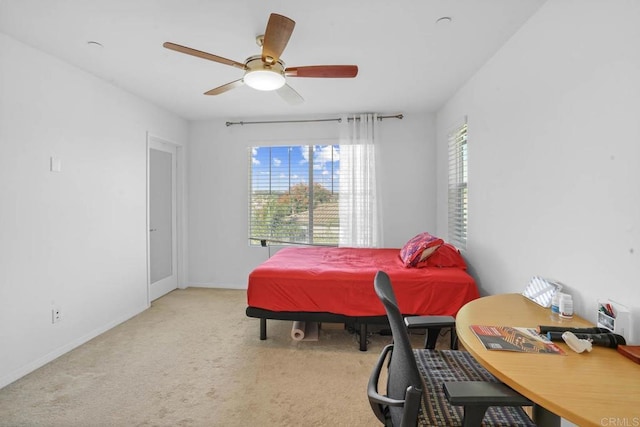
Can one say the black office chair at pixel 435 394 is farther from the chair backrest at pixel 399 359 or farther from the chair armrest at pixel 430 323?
the chair armrest at pixel 430 323

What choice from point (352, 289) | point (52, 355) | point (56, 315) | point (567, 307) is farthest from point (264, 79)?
point (52, 355)

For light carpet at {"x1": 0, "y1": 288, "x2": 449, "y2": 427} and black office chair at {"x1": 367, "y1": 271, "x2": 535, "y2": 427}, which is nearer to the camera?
black office chair at {"x1": 367, "y1": 271, "x2": 535, "y2": 427}

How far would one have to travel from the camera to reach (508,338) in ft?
4.27

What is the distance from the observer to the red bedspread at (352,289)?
259cm

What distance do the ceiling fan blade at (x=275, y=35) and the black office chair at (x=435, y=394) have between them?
57.2 inches

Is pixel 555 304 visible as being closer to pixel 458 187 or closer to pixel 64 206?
pixel 458 187

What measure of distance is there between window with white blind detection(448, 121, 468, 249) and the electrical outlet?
3.87 metres

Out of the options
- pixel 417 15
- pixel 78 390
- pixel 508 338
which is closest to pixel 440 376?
pixel 508 338

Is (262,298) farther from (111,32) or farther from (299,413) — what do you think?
(111,32)

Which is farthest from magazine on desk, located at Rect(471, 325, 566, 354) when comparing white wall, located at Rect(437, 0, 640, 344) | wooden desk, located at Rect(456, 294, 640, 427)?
white wall, located at Rect(437, 0, 640, 344)

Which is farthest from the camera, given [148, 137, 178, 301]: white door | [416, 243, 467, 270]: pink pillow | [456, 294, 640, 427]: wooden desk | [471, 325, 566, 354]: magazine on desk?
[148, 137, 178, 301]: white door

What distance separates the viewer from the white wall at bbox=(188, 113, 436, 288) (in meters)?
4.38

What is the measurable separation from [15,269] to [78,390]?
3.38 ft

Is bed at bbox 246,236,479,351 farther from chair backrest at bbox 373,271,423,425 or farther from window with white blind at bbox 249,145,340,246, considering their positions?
window with white blind at bbox 249,145,340,246
